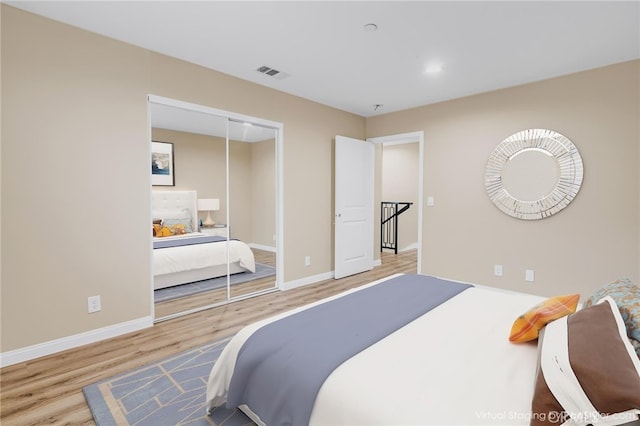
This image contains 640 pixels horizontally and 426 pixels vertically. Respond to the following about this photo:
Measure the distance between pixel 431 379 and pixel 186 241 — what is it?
9.40 feet

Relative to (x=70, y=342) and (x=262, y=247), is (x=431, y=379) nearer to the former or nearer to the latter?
(x=70, y=342)

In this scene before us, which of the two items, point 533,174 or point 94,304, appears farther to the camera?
point 533,174

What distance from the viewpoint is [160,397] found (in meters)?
1.91

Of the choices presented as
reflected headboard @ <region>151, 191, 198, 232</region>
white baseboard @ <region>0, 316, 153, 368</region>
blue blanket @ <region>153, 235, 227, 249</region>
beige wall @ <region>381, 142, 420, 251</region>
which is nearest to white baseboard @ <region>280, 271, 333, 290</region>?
blue blanket @ <region>153, 235, 227, 249</region>

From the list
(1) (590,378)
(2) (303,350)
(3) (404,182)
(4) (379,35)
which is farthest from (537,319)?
(3) (404,182)

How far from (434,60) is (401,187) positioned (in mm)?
4755

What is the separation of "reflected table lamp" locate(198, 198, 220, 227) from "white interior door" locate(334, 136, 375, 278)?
5.97ft

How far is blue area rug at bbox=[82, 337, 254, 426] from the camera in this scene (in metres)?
1.72

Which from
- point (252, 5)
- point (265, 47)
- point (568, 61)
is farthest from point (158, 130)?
point (568, 61)

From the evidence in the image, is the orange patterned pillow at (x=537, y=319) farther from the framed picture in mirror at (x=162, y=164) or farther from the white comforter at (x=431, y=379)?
the framed picture in mirror at (x=162, y=164)

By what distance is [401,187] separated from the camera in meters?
7.66

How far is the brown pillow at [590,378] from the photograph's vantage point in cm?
85

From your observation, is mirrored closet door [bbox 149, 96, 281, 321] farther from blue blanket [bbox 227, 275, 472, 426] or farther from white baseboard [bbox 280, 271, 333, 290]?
blue blanket [bbox 227, 275, 472, 426]

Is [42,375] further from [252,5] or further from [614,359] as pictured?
[614,359]
